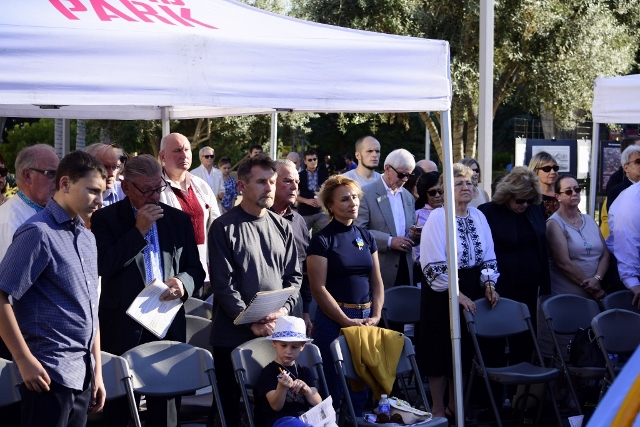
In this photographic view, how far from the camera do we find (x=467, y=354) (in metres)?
6.54

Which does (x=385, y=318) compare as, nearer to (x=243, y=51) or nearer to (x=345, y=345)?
(x=345, y=345)

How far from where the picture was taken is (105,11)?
15.3 ft

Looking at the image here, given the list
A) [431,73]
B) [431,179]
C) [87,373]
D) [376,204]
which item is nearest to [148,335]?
[87,373]

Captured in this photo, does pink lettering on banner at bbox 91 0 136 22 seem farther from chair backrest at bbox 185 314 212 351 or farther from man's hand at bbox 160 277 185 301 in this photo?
chair backrest at bbox 185 314 212 351

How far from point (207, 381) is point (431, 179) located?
10.5 ft

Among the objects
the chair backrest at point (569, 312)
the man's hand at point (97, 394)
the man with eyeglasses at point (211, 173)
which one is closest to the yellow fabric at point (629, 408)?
the man's hand at point (97, 394)

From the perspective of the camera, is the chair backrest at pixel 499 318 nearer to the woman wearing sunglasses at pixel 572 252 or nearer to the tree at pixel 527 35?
the woman wearing sunglasses at pixel 572 252

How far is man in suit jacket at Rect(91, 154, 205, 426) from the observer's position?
15.7 feet

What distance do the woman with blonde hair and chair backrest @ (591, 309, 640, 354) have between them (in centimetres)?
173

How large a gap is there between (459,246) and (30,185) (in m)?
2.89

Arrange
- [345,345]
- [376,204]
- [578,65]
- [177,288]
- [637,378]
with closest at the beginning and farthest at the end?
[637,378]
[177,288]
[345,345]
[376,204]
[578,65]

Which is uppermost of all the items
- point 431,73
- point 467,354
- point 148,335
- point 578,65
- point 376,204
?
point 578,65

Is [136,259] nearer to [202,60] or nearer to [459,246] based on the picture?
[202,60]

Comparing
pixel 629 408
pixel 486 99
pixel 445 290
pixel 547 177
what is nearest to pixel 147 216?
pixel 445 290
